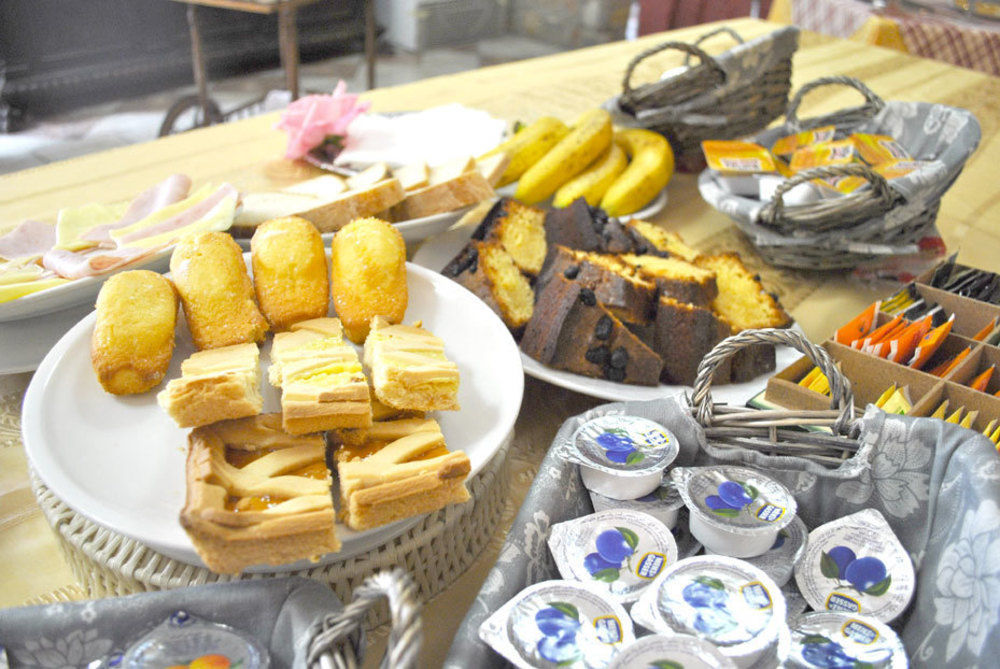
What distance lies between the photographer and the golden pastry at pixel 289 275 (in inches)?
37.3

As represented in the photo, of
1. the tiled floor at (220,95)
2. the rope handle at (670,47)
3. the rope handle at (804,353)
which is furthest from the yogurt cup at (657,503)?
the tiled floor at (220,95)

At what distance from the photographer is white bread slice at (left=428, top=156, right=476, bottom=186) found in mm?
1312

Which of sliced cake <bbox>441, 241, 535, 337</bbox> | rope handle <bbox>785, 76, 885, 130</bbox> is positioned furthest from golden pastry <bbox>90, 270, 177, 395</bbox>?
rope handle <bbox>785, 76, 885, 130</bbox>

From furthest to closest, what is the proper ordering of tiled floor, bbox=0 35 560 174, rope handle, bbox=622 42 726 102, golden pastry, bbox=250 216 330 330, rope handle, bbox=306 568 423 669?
tiled floor, bbox=0 35 560 174
rope handle, bbox=622 42 726 102
golden pastry, bbox=250 216 330 330
rope handle, bbox=306 568 423 669

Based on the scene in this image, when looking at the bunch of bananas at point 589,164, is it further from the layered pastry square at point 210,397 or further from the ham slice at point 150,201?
the layered pastry square at point 210,397

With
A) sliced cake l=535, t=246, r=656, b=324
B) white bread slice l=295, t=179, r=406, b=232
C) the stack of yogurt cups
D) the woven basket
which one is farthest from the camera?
white bread slice l=295, t=179, r=406, b=232

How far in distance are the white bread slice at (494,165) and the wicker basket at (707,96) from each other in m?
0.38

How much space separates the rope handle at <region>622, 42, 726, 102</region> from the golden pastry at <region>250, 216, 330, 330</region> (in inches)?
35.6

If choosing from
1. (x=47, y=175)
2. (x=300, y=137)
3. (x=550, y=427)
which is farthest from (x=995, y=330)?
(x=47, y=175)

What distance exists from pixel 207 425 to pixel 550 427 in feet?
1.58

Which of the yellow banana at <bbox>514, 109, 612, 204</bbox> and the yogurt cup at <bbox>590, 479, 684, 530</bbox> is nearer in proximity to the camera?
the yogurt cup at <bbox>590, 479, 684, 530</bbox>

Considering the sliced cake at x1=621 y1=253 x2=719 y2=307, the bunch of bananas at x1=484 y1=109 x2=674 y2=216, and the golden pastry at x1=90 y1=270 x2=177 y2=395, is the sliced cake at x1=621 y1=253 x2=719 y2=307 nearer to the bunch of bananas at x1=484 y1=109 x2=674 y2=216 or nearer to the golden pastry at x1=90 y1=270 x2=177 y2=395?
the bunch of bananas at x1=484 y1=109 x2=674 y2=216

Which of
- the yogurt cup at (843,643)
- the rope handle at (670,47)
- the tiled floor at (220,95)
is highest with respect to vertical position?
the rope handle at (670,47)

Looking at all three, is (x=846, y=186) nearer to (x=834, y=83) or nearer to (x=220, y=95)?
(x=834, y=83)
